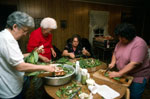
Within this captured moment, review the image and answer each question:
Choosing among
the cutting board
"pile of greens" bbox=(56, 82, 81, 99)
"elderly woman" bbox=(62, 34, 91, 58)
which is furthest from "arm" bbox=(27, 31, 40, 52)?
the cutting board

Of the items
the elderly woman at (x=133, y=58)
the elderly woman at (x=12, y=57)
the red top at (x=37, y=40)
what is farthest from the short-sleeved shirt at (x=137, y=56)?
the red top at (x=37, y=40)

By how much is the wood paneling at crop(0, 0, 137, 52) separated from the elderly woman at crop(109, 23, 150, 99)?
3146mm

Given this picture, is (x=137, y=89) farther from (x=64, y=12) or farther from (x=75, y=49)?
(x=64, y=12)

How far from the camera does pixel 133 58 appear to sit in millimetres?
1299

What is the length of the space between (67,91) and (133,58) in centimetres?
90

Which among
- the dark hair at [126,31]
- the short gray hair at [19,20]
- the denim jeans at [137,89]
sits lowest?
the denim jeans at [137,89]

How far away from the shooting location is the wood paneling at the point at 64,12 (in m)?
3.67

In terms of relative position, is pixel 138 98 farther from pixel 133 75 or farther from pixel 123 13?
pixel 123 13

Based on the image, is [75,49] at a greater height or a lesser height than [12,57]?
lesser

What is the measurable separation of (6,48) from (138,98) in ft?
5.61

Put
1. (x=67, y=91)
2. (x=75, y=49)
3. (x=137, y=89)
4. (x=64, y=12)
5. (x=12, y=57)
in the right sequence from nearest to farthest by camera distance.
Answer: (x=12, y=57) → (x=67, y=91) → (x=137, y=89) → (x=75, y=49) → (x=64, y=12)

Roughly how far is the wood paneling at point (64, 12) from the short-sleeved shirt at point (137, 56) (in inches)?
124

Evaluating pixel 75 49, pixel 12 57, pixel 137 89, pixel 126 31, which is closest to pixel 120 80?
pixel 137 89

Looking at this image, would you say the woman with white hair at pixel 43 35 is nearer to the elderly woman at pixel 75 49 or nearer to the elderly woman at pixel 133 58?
the elderly woman at pixel 75 49
